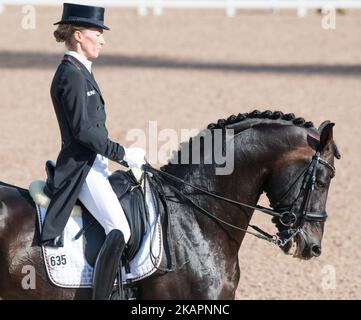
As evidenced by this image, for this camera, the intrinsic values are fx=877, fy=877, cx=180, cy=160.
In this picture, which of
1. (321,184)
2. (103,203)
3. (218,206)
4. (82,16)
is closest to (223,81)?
(218,206)

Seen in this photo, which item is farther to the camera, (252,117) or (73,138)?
(252,117)

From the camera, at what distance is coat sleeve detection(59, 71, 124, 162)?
17.4 feet

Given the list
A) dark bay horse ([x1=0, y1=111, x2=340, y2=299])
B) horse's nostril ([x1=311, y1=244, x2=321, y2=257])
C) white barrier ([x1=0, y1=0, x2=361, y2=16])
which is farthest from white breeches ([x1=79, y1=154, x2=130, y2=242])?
white barrier ([x1=0, y1=0, x2=361, y2=16])

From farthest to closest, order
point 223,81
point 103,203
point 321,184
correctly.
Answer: point 223,81
point 321,184
point 103,203

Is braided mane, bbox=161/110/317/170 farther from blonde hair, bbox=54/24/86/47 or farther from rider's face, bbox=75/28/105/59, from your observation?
blonde hair, bbox=54/24/86/47

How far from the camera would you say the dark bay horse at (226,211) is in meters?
5.44

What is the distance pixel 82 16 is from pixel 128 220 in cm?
130

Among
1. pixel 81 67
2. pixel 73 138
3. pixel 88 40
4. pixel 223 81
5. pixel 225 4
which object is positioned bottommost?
pixel 73 138

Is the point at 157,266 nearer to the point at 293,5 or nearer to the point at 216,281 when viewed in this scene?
the point at 216,281

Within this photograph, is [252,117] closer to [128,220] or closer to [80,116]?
[128,220]

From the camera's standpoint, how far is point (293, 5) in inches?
1254

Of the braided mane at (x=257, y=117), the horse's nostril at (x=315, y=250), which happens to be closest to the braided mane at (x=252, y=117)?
the braided mane at (x=257, y=117)

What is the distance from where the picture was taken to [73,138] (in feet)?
17.9

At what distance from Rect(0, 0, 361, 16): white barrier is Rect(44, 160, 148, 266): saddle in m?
24.6
